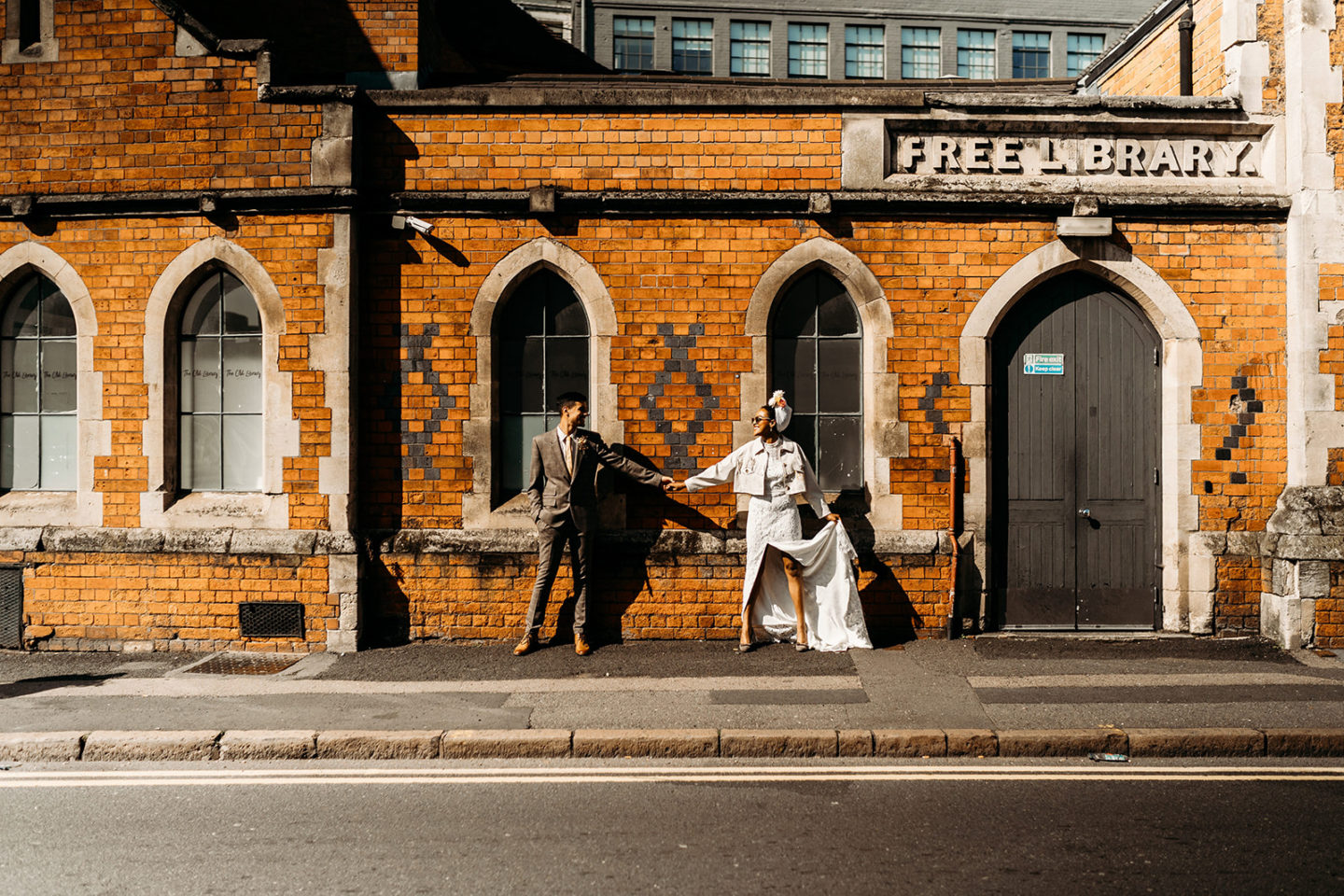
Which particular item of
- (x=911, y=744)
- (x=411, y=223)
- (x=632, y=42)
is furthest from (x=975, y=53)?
(x=911, y=744)

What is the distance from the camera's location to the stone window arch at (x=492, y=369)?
8641 mm

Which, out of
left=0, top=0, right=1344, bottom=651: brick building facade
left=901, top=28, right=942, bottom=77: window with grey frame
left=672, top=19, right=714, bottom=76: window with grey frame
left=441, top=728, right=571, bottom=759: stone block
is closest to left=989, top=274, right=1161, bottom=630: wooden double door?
left=0, top=0, right=1344, bottom=651: brick building facade

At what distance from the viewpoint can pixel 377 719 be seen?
629cm

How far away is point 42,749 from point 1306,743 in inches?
298

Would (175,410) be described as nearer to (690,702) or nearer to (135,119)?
(135,119)

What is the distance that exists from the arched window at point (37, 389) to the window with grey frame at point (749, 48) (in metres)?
21.7

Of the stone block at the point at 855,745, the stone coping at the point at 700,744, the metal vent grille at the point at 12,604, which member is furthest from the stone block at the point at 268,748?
the metal vent grille at the point at 12,604

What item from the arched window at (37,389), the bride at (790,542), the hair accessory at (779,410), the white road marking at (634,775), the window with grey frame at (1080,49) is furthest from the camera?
the window with grey frame at (1080,49)

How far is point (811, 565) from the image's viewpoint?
8.29 m

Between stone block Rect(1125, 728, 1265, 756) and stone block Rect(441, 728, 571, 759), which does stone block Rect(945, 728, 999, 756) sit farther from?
stone block Rect(441, 728, 571, 759)

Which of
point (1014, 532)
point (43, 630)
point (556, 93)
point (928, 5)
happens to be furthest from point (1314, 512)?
point (928, 5)

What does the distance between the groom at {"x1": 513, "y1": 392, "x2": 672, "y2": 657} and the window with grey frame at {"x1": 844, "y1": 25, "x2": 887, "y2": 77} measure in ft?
75.1

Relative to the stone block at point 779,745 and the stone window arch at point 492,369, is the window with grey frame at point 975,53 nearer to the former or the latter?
the stone window arch at point 492,369

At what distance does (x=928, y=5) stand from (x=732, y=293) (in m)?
23.7
